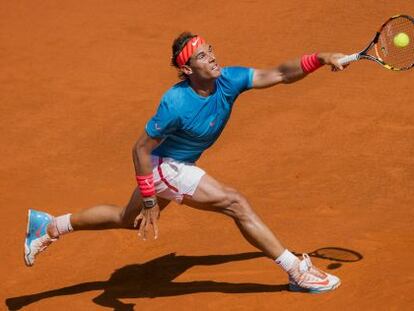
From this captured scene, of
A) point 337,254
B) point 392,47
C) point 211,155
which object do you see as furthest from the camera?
point 211,155

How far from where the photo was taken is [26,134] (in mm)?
11391

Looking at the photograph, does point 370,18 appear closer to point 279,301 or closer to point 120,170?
point 120,170

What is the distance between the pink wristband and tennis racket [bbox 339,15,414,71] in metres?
0.25

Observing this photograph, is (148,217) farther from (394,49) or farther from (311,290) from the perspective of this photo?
(394,49)

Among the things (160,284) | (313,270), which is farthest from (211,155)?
(313,270)

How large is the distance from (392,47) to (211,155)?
2778 mm

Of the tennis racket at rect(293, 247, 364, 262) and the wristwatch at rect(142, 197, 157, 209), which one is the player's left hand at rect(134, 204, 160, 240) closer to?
the wristwatch at rect(142, 197, 157, 209)

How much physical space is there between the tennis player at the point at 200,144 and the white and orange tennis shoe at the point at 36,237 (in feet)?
3.14

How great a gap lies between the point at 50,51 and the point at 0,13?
2.05m

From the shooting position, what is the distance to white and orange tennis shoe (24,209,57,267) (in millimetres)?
7973

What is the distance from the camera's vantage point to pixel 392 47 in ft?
27.7

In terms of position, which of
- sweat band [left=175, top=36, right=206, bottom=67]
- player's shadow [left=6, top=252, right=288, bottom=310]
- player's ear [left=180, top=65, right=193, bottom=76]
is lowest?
player's shadow [left=6, top=252, right=288, bottom=310]

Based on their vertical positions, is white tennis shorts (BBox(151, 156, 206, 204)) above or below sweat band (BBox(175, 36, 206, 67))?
below

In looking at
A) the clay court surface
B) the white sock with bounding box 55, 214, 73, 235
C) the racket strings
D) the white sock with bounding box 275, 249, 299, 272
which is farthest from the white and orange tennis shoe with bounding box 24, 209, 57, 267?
the racket strings
